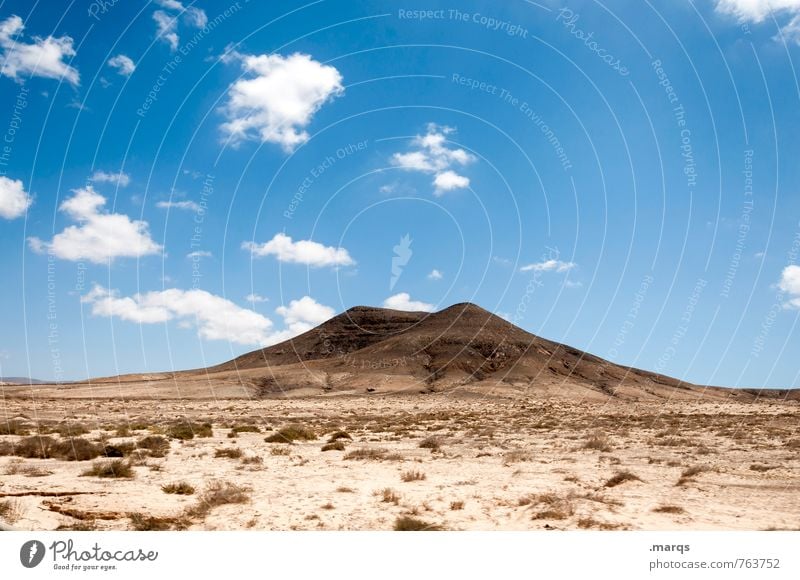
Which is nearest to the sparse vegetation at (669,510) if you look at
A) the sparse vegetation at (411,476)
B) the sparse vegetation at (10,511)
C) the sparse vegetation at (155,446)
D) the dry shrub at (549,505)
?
the dry shrub at (549,505)

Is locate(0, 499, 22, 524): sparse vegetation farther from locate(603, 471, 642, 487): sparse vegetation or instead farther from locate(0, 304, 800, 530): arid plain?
locate(603, 471, 642, 487): sparse vegetation

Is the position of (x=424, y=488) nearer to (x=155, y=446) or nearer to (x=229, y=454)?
(x=229, y=454)

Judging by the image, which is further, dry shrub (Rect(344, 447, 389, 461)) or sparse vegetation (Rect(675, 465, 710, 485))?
dry shrub (Rect(344, 447, 389, 461))

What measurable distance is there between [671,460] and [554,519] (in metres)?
11.7

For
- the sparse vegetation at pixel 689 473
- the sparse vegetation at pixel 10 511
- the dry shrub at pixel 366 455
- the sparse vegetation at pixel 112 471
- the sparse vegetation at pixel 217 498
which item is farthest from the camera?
the dry shrub at pixel 366 455

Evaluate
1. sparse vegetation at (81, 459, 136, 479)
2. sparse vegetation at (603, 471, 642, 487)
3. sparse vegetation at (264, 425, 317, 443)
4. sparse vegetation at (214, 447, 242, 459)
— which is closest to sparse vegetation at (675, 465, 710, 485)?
sparse vegetation at (603, 471, 642, 487)

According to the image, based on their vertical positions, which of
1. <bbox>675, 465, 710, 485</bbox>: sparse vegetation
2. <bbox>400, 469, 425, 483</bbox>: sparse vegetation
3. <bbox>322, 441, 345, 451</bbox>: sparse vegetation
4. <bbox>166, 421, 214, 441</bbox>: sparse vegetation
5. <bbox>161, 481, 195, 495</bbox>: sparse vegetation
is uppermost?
<bbox>166, 421, 214, 441</bbox>: sparse vegetation

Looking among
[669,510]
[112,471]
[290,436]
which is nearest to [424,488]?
[669,510]

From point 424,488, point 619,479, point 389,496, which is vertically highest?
point 389,496

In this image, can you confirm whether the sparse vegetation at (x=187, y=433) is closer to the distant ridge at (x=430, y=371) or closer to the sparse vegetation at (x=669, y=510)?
the sparse vegetation at (x=669, y=510)

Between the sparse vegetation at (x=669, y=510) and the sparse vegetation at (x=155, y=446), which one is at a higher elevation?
the sparse vegetation at (x=155, y=446)

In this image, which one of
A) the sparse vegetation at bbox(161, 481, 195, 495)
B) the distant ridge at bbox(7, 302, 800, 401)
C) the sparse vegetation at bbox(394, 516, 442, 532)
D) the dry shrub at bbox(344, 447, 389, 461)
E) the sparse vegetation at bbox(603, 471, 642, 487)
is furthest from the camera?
the distant ridge at bbox(7, 302, 800, 401)
